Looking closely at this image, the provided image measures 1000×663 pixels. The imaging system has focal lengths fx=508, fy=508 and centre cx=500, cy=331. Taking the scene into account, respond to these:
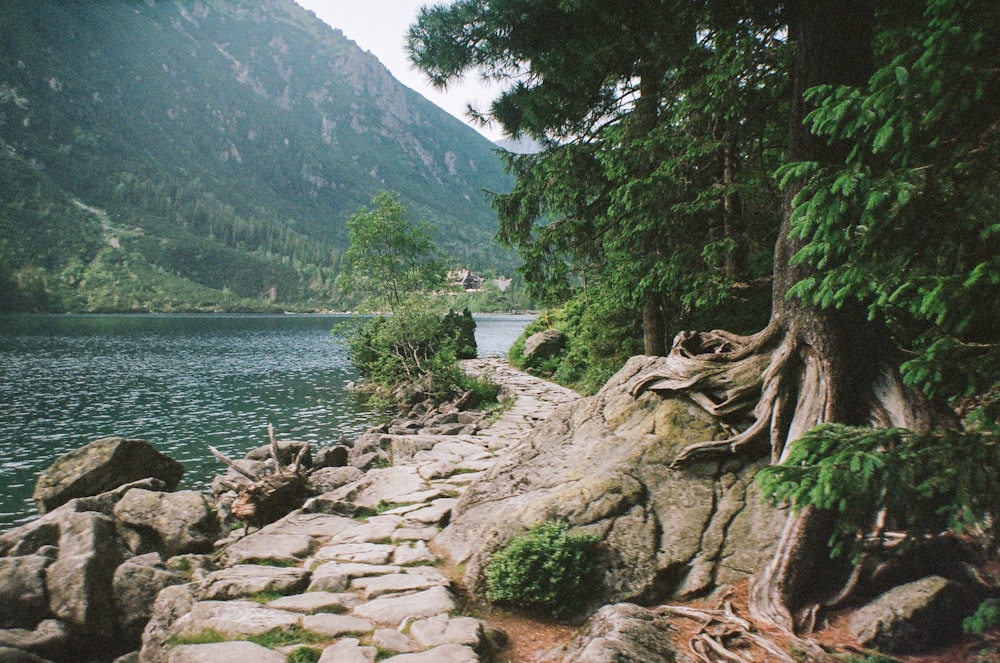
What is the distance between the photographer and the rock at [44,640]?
17.0 ft

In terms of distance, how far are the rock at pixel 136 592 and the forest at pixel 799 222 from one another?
6.33m

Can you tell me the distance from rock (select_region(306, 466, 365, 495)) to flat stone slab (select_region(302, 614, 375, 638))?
5.18 metres

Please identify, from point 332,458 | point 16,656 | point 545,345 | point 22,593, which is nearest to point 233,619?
point 16,656

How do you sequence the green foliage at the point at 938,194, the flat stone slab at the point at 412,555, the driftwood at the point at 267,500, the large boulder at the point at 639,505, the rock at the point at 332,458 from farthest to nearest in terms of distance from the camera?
the rock at the point at 332,458, the driftwood at the point at 267,500, the flat stone slab at the point at 412,555, the large boulder at the point at 639,505, the green foliage at the point at 938,194

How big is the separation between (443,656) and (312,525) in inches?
156

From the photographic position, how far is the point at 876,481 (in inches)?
106

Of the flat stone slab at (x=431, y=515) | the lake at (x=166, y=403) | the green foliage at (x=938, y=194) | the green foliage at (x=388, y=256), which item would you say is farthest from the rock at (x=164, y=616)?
the green foliage at (x=388, y=256)

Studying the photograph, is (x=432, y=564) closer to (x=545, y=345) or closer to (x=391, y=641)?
(x=391, y=641)

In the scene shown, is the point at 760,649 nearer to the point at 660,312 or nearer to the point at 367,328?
the point at 660,312

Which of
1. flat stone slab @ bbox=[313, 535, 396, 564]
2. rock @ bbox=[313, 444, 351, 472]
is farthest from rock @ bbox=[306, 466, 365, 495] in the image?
flat stone slab @ bbox=[313, 535, 396, 564]

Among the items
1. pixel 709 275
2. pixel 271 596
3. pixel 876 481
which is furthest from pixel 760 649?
pixel 709 275

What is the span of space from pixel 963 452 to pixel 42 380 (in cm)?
3819

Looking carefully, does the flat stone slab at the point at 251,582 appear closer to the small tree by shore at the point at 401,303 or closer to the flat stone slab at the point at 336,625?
the flat stone slab at the point at 336,625

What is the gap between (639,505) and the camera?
5.23m
